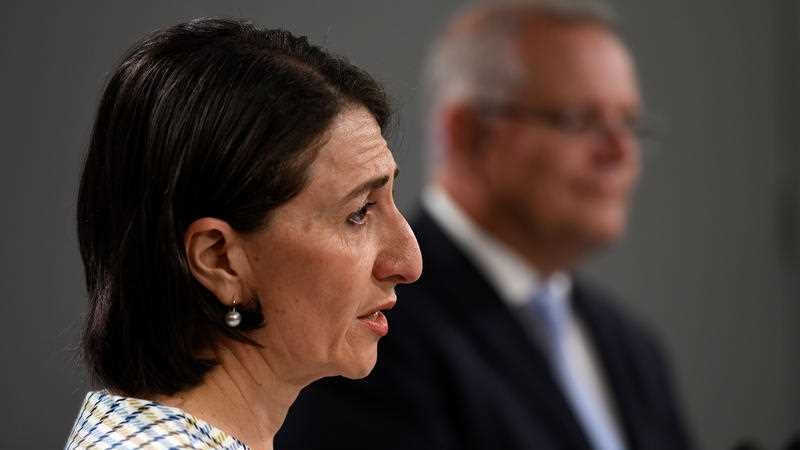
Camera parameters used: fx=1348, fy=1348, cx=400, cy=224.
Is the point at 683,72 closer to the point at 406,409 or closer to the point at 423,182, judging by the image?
the point at 423,182

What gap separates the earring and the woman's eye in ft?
0.40

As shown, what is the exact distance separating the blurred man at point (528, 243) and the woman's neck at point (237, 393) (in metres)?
1.02

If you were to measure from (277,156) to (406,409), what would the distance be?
3.76 feet

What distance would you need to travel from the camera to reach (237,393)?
3.89 ft

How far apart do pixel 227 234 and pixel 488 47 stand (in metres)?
1.66

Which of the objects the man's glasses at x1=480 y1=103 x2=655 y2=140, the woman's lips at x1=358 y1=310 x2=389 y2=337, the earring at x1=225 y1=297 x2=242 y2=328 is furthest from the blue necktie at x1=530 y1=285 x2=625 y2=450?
the earring at x1=225 y1=297 x2=242 y2=328

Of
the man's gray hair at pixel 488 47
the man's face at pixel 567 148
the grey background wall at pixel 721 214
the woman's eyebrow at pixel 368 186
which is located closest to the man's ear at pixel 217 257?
the woman's eyebrow at pixel 368 186

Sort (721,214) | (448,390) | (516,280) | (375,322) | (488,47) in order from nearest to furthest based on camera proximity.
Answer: (375,322)
(448,390)
(516,280)
(488,47)
(721,214)

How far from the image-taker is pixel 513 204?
2596mm

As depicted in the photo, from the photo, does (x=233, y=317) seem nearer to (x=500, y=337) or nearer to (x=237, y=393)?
(x=237, y=393)

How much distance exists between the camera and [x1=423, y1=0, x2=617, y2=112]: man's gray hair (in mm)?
2686

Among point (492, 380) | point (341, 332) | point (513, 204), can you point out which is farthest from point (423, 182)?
point (341, 332)

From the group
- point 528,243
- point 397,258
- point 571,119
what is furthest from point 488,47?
point 397,258

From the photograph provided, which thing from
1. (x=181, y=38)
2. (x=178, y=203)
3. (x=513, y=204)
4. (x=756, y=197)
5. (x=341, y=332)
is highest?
(x=181, y=38)
